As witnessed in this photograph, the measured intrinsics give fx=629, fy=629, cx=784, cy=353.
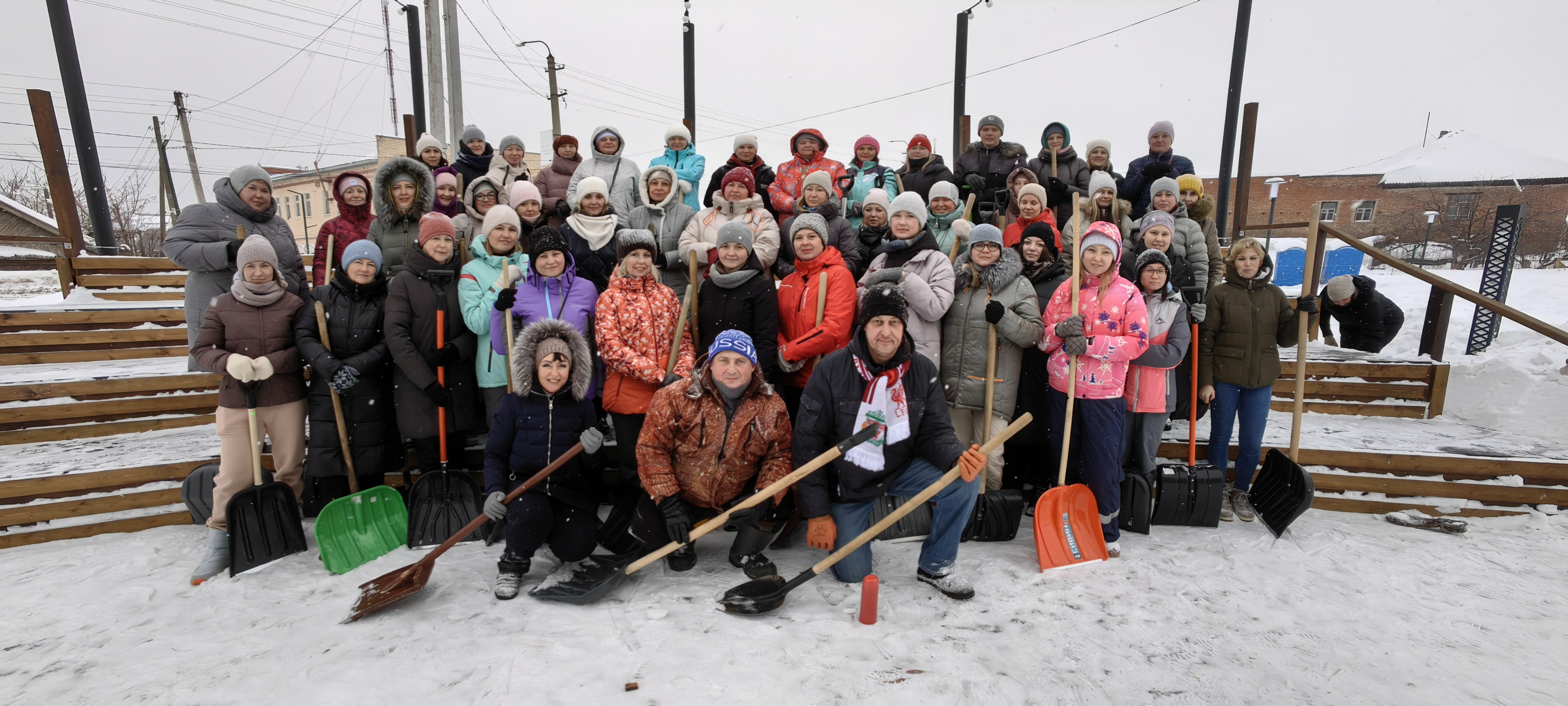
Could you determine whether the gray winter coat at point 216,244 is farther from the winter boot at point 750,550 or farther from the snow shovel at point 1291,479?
the snow shovel at point 1291,479

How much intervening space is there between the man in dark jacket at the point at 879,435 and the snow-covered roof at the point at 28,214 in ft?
38.1

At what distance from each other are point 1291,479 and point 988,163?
373cm

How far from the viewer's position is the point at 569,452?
3.44m

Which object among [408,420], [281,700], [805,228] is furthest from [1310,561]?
[408,420]

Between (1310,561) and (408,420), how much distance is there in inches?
221

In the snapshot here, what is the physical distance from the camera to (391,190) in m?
4.69

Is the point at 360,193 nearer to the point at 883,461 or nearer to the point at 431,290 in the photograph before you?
the point at 431,290

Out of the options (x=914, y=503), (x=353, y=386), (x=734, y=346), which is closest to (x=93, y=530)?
(x=353, y=386)

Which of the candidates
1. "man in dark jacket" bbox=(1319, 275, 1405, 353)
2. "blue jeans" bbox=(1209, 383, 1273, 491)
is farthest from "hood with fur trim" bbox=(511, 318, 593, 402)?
"man in dark jacket" bbox=(1319, 275, 1405, 353)

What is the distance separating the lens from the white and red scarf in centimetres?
334

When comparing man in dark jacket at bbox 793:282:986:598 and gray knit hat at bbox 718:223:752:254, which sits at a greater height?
gray knit hat at bbox 718:223:752:254

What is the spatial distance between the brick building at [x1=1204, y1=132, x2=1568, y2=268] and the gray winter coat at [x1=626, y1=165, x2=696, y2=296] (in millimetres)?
26385

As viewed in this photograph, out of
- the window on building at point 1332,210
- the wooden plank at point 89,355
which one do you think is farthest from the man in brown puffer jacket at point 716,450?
the window on building at point 1332,210

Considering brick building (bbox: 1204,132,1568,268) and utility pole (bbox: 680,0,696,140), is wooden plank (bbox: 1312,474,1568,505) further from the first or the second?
brick building (bbox: 1204,132,1568,268)
